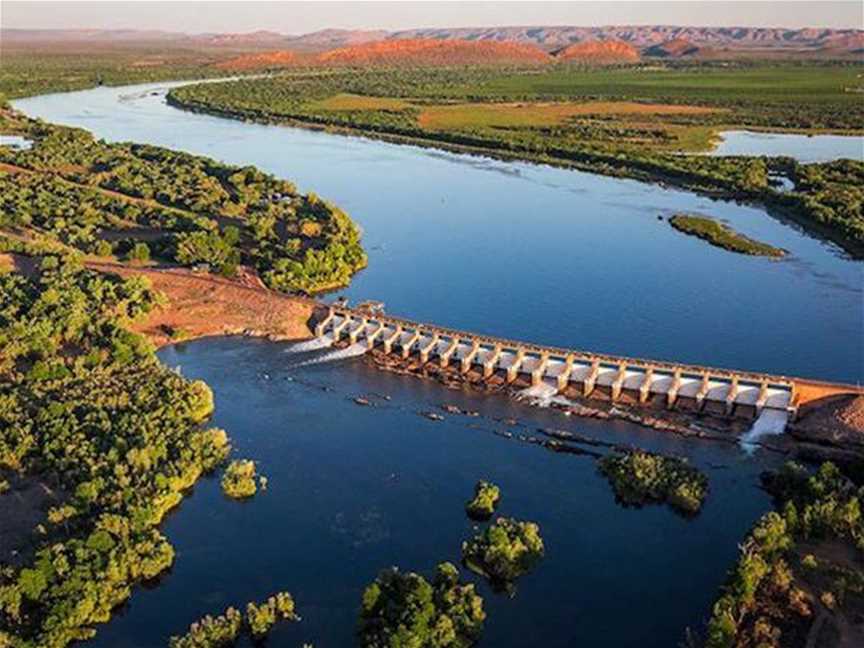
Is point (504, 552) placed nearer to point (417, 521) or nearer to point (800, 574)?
point (417, 521)

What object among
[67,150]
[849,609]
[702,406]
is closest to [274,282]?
[702,406]

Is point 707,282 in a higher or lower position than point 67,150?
lower

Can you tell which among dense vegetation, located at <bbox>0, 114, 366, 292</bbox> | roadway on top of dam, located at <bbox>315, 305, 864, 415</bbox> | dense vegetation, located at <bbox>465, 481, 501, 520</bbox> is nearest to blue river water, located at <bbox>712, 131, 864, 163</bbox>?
dense vegetation, located at <bbox>0, 114, 366, 292</bbox>

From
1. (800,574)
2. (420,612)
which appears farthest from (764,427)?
(420,612)

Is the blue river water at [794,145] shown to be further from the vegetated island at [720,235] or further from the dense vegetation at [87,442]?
A: the dense vegetation at [87,442]

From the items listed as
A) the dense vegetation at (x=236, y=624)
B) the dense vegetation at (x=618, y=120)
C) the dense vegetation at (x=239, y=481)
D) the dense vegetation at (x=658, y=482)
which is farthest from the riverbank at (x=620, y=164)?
the dense vegetation at (x=236, y=624)

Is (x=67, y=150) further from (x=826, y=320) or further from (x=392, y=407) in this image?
(x=826, y=320)
